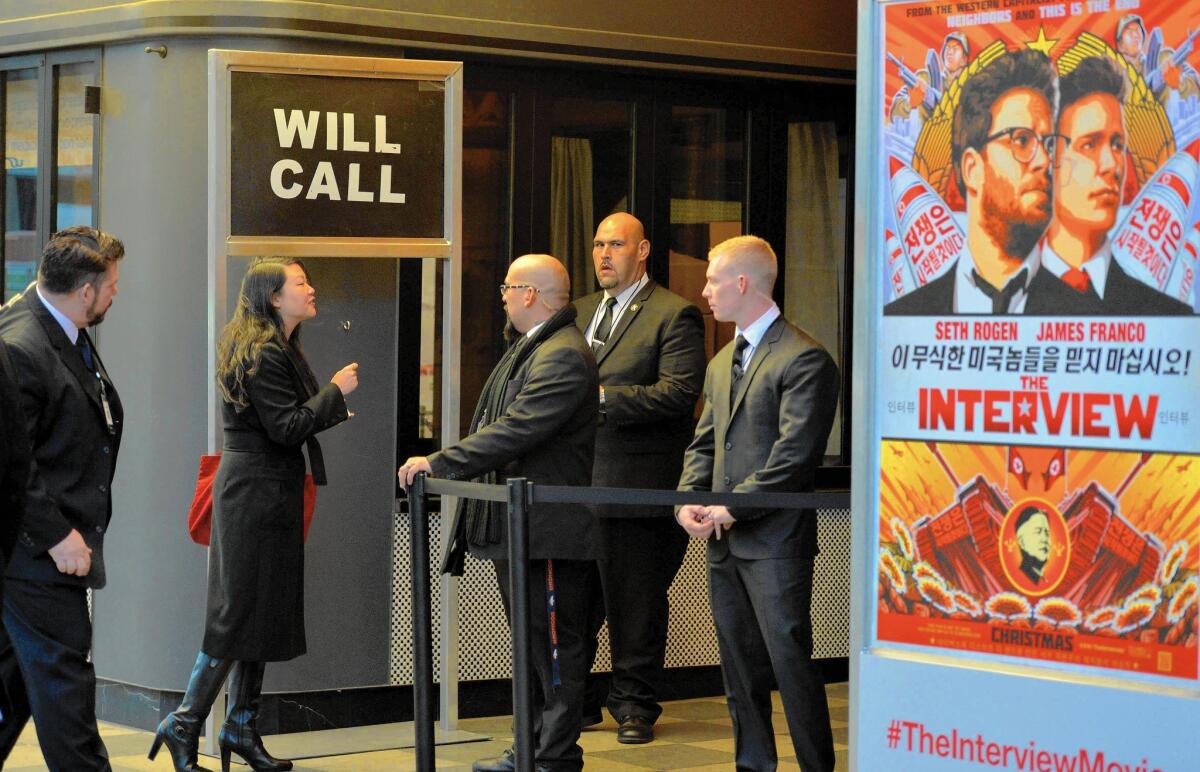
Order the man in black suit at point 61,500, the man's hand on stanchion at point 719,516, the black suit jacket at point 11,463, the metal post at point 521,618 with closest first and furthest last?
the black suit jacket at point 11,463, the metal post at point 521,618, the man in black suit at point 61,500, the man's hand on stanchion at point 719,516

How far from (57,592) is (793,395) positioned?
91.0 inches

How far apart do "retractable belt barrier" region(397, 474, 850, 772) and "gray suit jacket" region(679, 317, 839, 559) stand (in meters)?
0.49

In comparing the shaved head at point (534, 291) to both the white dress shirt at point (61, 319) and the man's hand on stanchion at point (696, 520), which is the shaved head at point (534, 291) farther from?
the white dress shirt at point (61, 319)

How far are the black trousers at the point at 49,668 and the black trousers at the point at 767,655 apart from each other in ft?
6.63

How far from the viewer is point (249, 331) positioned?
6602 mm

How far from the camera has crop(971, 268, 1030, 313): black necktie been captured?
410 centimetres

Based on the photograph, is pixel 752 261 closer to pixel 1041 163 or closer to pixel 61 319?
pixel 1041 163

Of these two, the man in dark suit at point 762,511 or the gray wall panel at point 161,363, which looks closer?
the man in dark suit at point 762,511

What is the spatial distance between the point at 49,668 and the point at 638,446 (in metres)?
2.92

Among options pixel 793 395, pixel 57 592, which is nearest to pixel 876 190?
pixel 793 395

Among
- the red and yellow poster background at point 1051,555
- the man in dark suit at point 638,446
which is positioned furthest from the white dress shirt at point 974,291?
the man in dark suit at point 638,446

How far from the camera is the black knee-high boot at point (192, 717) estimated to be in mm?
6508

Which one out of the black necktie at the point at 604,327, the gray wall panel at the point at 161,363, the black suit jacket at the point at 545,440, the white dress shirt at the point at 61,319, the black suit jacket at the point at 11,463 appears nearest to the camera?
the black suit jacket at the point at 11,463

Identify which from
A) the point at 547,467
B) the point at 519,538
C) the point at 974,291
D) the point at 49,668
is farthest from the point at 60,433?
the point at 974,291
